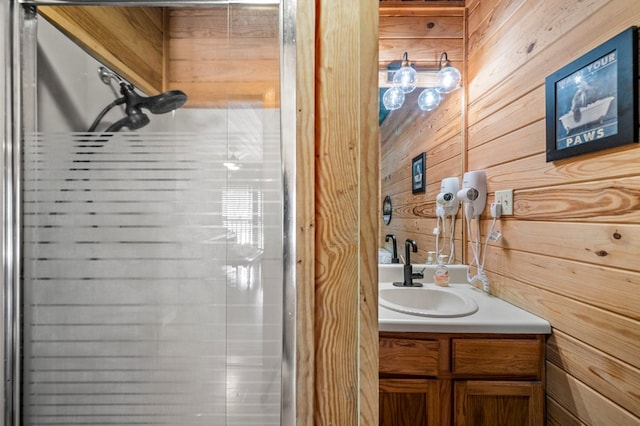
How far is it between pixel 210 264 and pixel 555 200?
1.25 m

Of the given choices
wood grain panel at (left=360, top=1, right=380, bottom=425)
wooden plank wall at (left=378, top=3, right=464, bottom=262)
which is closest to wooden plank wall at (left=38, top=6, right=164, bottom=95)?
wood grain panel at (left=360, top=1, right=380, bottom=425)

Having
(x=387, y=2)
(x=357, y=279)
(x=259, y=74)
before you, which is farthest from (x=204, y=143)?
(x=387, y=2)

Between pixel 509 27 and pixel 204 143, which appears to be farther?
pixel 509 27

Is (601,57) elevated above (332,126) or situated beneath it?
elevated above

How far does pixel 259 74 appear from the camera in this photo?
750 millimetres

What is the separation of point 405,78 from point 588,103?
82 cm

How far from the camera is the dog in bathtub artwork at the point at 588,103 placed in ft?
2.76

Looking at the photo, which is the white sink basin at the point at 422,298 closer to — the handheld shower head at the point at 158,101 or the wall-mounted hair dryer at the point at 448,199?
the wall-mounted hair dryer at the point at 448,199

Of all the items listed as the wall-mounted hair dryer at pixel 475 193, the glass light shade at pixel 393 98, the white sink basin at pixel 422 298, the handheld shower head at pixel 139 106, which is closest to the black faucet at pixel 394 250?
the white sink basin at pixel 422 298

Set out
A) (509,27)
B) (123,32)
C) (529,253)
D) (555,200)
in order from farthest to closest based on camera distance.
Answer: (509,27) < (529,253) < (555,200) < (123,32)

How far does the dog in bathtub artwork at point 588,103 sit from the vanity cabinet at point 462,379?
2.53 feet

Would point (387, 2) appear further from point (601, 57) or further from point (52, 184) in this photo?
point (52, 184)

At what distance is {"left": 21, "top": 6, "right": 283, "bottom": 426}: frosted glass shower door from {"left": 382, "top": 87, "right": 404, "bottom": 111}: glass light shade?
1015 mm

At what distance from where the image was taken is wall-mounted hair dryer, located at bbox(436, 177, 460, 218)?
1532 mm
